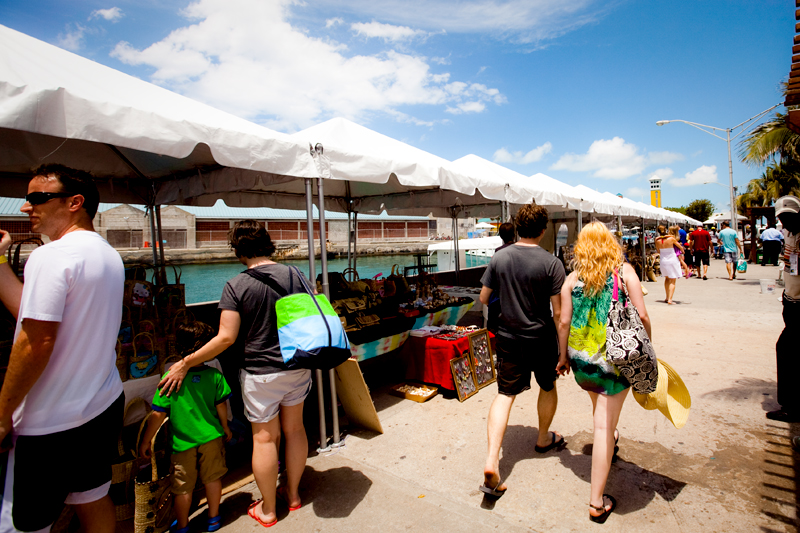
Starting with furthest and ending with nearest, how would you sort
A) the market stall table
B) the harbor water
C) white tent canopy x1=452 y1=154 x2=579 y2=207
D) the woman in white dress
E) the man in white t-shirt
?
the harbor water < the woman in white dress < white tent canopy x1=452 y1=154 x2=579 y2=207 < the market stall table < the man in white t-shirt

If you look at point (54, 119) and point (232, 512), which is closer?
point (54, 119)

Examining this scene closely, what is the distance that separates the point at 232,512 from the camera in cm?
261

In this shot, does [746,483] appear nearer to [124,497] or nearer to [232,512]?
[232,512]

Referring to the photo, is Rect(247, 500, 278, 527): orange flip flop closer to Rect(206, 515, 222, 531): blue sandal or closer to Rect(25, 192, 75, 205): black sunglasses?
Rect(206, 515, 222, 531): blue sandal

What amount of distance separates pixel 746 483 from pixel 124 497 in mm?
3914

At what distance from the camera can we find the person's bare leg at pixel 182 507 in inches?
93.4

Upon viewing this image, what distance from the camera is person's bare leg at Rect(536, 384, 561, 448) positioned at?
3020 millimetres

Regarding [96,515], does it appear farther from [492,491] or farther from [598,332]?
[598,332]

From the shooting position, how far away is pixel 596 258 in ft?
7.93

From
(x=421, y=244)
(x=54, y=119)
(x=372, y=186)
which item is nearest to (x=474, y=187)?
(x=372, y=186)

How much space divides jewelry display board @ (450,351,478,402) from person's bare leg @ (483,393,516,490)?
148 centimetres

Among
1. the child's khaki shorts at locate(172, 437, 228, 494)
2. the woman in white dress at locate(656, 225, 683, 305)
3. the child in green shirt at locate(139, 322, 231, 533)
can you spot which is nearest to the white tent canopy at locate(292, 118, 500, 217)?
the child in green shirt at locate(139, 322, 231, 533)

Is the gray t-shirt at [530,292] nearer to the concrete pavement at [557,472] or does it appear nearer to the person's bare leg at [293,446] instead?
the concrete pavement at [557,472]

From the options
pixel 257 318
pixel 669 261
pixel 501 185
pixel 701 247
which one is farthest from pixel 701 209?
pixel 257 318
